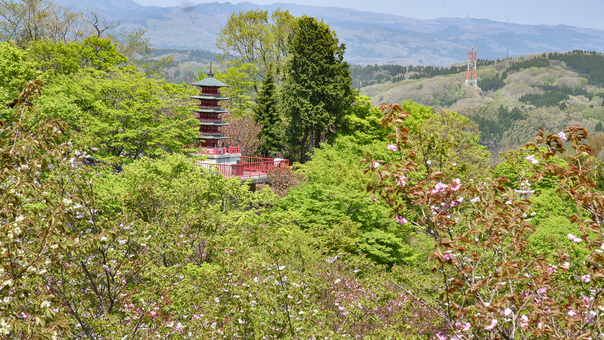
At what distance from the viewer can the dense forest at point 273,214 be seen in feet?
13.4

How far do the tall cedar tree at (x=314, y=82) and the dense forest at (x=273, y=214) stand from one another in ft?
0.52

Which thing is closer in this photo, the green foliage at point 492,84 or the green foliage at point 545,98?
the green foliage at point 545,98

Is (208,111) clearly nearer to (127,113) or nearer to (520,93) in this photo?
(127,113)

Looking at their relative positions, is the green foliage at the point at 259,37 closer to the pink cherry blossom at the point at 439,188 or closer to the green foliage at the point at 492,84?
the pink cherry blossom at the point at 439,188

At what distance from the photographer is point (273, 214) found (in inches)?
604

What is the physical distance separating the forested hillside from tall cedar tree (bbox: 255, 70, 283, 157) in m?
83.4

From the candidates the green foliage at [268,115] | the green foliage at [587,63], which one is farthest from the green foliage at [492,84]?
the green foliage at [268,115]

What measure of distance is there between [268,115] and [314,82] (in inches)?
216

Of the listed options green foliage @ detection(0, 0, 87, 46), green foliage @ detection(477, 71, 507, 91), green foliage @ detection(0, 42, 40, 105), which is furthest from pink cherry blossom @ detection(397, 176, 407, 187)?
green foliage @ detection(477, 71, 507, 91)

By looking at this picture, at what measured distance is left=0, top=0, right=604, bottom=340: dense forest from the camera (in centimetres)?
408

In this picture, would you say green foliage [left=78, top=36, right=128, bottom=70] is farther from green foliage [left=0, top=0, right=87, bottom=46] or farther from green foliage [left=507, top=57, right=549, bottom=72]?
green foliage [left=507, top=57, right=549, bottom=72]

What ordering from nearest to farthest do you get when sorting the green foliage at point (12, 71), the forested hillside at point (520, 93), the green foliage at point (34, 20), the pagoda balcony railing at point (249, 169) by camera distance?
the green foliage at point (12, 71) → the pagoda balcony railing at point (249, 169) → the green foliage at point (34, 20) → the forested hillside at point (520, 93)

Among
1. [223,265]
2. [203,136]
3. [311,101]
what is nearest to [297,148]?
[311,101]

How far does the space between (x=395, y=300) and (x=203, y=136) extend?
19.8 metres
